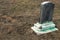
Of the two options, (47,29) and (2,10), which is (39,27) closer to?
(47,29)

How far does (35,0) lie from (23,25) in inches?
70.1

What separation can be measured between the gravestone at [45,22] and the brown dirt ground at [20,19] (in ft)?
0.38

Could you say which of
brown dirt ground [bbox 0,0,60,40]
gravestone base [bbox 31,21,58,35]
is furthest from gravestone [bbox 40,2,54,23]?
brown dirt ground [bbox 0,0,60,40]

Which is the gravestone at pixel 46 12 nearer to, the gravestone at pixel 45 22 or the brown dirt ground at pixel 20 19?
the gravestone at pixel 45 22

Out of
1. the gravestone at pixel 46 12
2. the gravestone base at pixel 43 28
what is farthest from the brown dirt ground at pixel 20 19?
the gravestone at pixel 46 12

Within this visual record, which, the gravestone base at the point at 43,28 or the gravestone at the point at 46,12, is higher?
the gravestone at the point at 46,12

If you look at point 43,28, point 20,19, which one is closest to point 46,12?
point 43,28

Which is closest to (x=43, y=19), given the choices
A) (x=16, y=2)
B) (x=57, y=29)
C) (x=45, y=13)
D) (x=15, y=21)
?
(x=45, y=13)

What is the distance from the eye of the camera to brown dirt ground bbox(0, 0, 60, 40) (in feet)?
13.8

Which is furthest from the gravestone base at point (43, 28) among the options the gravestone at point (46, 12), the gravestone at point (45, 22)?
the gravestone at point (46, 12)

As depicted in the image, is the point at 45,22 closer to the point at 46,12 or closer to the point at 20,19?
the point at 46,12

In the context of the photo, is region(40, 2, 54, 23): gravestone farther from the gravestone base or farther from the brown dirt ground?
the brown dirt ground

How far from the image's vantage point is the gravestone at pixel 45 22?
4.21 meters

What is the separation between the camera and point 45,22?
435 centimetres
